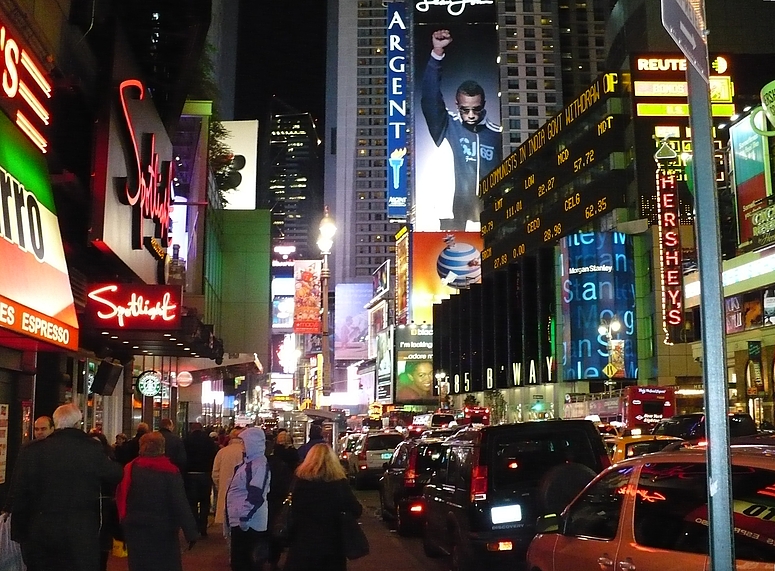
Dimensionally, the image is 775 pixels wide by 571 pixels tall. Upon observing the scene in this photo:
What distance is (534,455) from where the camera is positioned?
10891 mm

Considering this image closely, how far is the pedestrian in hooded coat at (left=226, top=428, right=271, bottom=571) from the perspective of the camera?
906cm

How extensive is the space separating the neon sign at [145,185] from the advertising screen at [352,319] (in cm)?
14745

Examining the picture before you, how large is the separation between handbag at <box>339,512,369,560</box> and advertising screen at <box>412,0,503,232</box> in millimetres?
124377

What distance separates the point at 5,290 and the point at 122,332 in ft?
24.3

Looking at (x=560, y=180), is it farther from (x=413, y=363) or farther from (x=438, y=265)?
(x=413, y=363)

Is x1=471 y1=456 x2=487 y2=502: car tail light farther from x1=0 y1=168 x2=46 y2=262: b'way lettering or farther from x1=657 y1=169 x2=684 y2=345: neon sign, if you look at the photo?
x1=657 y1=169 x2=684 y2=345: neon sign

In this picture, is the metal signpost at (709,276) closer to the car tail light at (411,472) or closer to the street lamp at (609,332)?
the car tail light at (411,472)

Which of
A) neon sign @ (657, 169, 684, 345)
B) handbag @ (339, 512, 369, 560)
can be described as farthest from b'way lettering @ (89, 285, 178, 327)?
neon sign @ (657, 169, 684, 345)

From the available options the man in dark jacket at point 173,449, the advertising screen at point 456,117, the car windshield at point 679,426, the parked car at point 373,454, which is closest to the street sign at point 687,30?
the man in dark jacket at point 173,449

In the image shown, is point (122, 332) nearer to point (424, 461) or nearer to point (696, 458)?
point (424, 461)

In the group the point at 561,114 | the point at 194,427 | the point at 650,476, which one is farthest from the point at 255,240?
the point at 650,476

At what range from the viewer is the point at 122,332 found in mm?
16828

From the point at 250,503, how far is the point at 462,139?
413ft

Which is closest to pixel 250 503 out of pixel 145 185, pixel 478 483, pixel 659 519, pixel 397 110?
pixel 478 483
